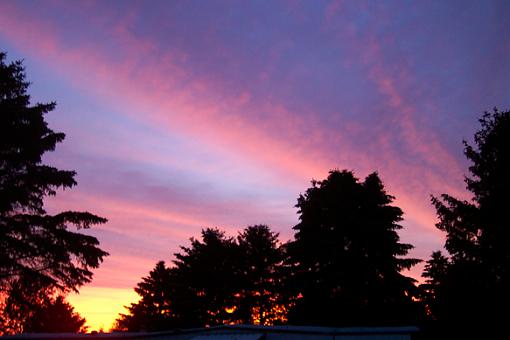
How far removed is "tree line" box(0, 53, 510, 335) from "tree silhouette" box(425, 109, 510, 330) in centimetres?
6

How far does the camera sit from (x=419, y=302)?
3247cm

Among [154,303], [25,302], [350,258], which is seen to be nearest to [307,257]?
[350,258]

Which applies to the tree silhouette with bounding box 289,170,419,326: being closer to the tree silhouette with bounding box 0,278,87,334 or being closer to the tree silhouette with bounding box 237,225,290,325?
the tree silhouette with bounding box 237,225,290,325

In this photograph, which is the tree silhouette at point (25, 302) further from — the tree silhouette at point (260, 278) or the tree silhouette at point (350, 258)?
the tree silhouette at point (260, 278)

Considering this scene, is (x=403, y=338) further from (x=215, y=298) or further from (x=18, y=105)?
(x=215, y=298)

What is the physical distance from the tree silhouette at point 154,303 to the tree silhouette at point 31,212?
2292 cm

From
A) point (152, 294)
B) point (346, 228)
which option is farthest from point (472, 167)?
point (152, 294)

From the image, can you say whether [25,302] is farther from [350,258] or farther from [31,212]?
[350,258]

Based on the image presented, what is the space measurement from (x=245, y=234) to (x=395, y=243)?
1825cm

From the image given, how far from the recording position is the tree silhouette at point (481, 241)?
69.7 ft

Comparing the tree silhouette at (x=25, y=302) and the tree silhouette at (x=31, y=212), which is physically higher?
the tree silhouette at (x=31, y=212)

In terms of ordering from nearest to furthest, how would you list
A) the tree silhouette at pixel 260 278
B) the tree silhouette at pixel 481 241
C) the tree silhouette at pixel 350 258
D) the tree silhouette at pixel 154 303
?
1. the tree silhouette at pixel 481 241
2. the tree silhouette at pixel 350 258
3. the tree silhouette at pixel 260 278
4. the tree silhouette at pixel 154 303

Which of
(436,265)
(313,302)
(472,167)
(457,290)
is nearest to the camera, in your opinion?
(457,290)

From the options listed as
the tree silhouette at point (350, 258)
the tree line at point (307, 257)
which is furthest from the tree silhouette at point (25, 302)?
the tree silhouette at point (350, 258)
